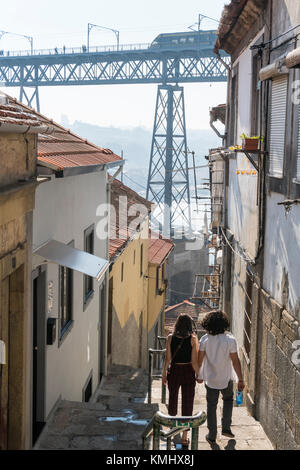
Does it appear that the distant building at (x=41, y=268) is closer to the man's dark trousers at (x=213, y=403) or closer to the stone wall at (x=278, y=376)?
the man's dark trousers at (x=213, y=403)

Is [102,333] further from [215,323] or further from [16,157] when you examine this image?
[16,157]

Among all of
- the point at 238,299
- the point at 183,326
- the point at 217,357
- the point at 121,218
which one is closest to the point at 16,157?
the point at 183,326

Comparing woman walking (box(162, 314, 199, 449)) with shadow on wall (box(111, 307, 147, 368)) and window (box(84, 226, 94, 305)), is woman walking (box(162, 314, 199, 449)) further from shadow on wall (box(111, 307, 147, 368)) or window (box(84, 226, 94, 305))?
shadow on wall (box(111, 307, 147, 368))

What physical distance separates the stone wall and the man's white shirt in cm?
57

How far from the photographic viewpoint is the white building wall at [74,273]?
19.2 ft

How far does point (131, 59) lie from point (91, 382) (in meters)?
41.4

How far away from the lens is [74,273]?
7359 millimetres

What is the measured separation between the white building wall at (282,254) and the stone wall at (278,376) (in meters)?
0.13

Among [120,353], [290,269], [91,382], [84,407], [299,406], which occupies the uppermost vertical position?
[290,269]

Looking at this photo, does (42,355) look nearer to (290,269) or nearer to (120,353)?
(290,269)

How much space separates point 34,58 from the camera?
51500 mm

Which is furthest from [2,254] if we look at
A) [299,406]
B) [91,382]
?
[91,382]
